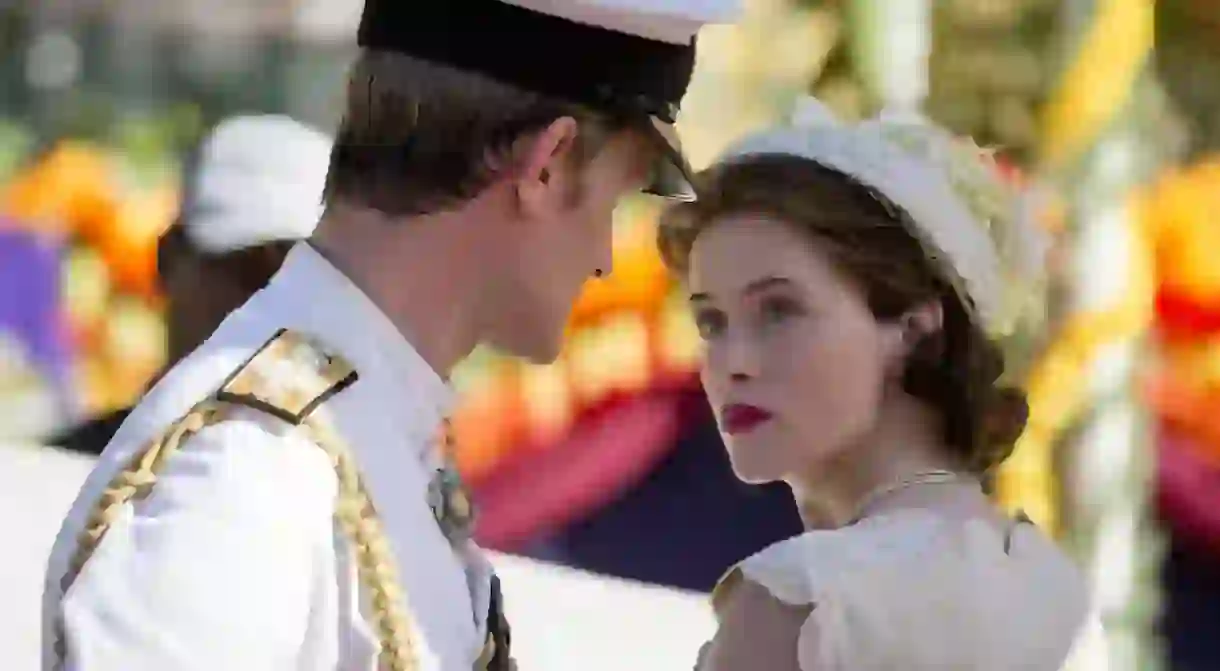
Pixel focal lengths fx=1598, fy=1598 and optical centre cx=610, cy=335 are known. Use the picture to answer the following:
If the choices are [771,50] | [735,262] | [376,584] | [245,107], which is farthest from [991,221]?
[245,107]

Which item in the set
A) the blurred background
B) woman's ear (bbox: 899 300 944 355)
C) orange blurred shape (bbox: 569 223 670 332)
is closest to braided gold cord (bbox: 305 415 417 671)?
woman's ear (bbox: 899 300 944 355)

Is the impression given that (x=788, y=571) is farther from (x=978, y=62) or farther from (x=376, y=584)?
(x=978, y=62)

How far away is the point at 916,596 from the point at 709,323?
31 centimetres

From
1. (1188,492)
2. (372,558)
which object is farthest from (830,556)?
(1188,492)

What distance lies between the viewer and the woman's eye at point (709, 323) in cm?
137

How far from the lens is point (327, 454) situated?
1054 mm

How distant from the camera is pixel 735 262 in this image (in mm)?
1352

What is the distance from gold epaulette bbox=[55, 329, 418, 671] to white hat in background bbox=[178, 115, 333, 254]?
1.09 m

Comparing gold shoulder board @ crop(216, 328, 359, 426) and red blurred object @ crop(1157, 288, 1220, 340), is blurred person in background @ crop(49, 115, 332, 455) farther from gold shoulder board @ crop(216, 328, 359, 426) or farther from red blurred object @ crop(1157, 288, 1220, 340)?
red blurred object @ crop(1157, 288, 1220, 340)

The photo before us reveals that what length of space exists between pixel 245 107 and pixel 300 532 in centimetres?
249

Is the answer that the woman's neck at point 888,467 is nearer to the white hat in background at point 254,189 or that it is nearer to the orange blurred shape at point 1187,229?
the white hat in background at point 254,189

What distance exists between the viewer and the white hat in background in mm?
2160

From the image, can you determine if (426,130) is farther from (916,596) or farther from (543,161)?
(916,596)

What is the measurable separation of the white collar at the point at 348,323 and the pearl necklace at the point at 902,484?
39cm
